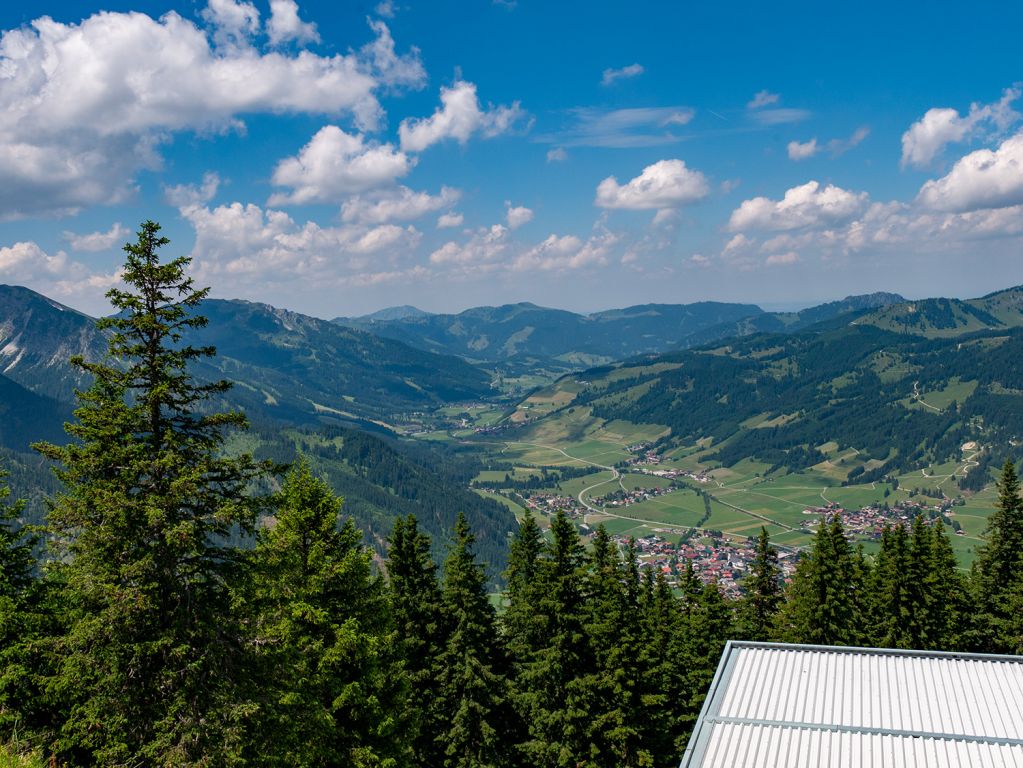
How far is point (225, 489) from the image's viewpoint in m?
17.6

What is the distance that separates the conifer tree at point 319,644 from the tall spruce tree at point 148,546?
1713 mm

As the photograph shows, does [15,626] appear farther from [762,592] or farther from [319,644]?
[762,592]

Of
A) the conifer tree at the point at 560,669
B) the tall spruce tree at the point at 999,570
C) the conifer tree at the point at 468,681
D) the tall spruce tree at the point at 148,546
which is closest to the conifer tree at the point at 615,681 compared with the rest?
the conifer tree at the point at 560,669

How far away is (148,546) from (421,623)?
20.5 meters

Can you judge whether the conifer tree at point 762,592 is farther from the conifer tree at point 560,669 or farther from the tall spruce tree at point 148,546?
the tall spruce tree at point 148,546

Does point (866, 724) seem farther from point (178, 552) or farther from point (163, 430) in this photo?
point (163, 430)

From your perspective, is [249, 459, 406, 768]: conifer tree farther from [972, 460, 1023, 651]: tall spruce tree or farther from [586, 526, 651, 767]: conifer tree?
[972, 460, 1023, 651]: tall spruce tree

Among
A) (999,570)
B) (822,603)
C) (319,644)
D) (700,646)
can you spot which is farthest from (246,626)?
(999,570)

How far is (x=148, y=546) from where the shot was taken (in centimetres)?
1661

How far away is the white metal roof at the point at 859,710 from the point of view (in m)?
20.9

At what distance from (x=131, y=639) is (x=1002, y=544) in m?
53.0

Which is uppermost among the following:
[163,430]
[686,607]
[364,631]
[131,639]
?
[163,430]

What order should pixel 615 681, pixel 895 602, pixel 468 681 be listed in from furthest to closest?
pixel 895 602 → pixel 468 681 → pixel 615 681

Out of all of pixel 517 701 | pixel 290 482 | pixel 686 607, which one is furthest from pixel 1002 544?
pixel 290 482
